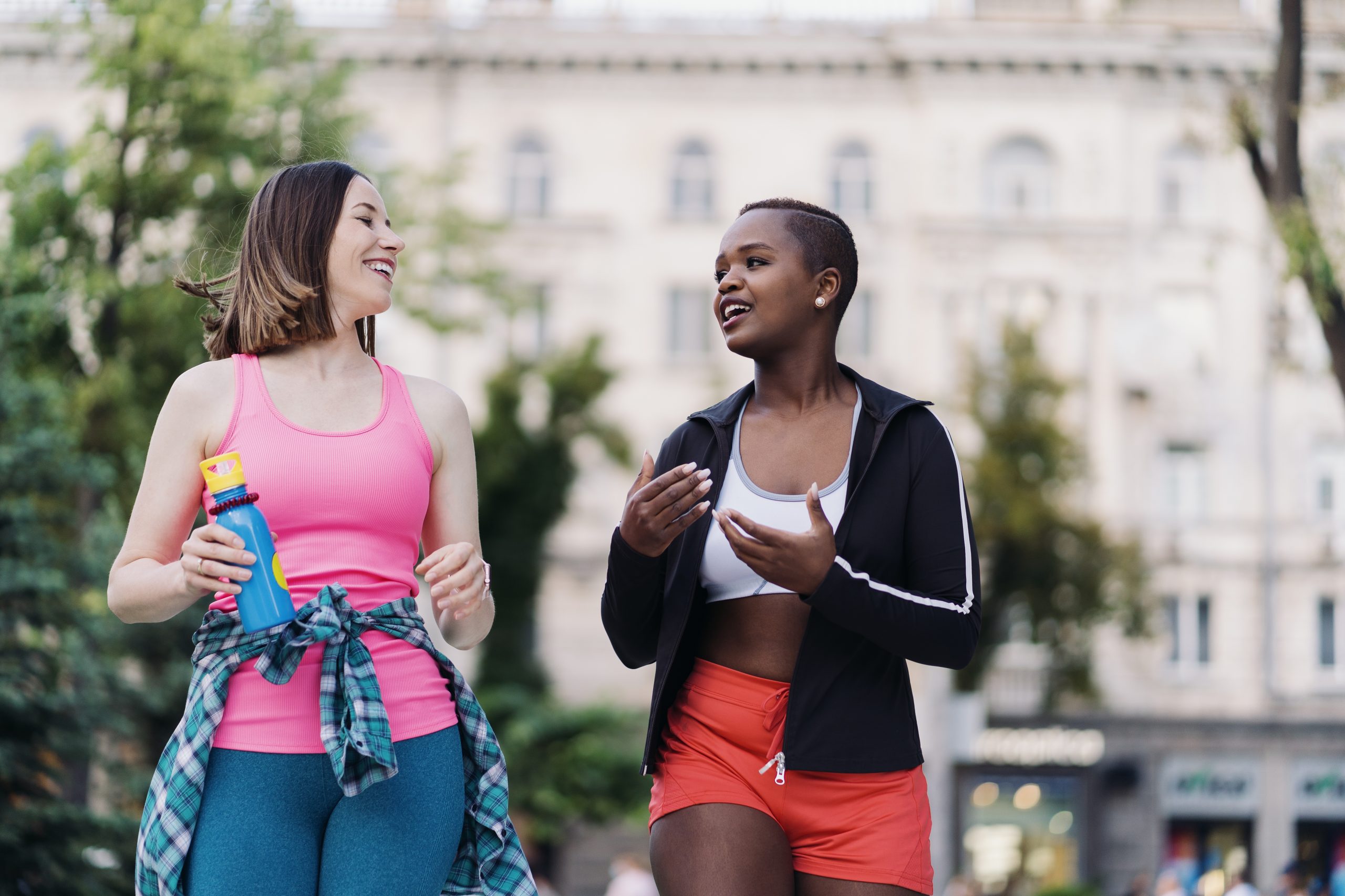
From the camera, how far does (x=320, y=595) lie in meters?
2.97

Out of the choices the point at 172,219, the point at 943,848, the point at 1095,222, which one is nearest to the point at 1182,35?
the point at 1095,222

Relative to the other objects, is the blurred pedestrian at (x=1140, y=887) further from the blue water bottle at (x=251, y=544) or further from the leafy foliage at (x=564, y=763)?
the blue water bottle at (x=251, y=544)

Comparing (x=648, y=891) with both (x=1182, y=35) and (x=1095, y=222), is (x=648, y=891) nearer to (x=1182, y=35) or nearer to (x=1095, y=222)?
(x=1095, y=222)

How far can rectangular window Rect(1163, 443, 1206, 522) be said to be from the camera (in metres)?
33.1

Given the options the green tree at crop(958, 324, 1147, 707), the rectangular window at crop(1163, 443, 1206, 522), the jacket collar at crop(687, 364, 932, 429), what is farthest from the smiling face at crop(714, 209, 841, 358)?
the rectangular window at crop(1163, 443, 1206, 522)

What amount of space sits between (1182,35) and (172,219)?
23.5 meters

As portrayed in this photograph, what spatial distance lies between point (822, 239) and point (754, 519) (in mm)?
676

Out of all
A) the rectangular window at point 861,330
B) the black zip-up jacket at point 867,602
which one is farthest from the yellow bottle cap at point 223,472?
the rectangular window at point 861,330

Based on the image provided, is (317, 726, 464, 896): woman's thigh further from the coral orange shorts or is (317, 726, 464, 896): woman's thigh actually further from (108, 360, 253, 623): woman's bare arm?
the coral orange shorts

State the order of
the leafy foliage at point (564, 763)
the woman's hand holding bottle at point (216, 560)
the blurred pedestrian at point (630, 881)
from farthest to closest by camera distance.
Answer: the leafy foliage at point (564, 763)
the blurred pedestrian at point (630, 881)
the woman's hand holding bottle at point (216, 560)

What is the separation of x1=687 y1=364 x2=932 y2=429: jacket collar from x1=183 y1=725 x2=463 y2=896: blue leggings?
1.06m

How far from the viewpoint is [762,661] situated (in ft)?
11.6

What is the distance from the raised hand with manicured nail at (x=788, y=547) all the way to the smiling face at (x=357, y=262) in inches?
32.9

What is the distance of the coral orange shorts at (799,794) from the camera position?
11.1ft
